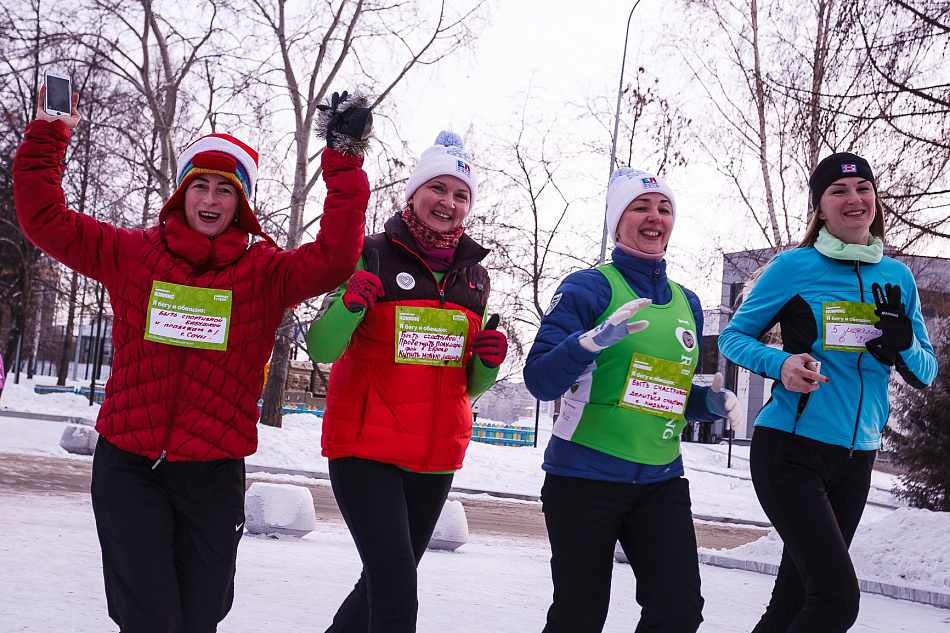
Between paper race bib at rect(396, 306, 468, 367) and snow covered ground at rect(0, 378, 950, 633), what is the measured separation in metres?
1.98

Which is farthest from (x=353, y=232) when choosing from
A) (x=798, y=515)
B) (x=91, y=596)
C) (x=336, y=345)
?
(x=91, y=596)

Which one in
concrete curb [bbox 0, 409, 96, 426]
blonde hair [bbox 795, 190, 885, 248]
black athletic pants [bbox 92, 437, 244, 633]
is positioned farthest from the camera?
concrete curb [bbox 0, 409, 96, 426]

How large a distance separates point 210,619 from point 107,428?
69 centimetres

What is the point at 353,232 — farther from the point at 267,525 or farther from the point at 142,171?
the point at 142,171

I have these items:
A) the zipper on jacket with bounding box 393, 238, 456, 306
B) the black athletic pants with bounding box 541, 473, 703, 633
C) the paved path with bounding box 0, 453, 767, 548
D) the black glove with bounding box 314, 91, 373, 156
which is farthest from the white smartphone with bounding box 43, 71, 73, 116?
the paved path with bounding box 0, 453, 767, 548

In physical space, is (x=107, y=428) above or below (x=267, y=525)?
above

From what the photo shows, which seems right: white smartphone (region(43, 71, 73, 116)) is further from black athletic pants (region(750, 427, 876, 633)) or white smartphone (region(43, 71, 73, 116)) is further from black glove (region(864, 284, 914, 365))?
black glove (region(864, 284, 914, 365))

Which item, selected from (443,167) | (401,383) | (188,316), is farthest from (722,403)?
(188,316)

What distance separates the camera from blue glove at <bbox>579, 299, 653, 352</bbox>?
10.1ft

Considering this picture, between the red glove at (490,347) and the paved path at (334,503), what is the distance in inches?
326

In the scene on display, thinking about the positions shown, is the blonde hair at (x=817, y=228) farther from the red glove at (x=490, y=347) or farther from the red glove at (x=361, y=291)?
the red glove at (x=361, y=291)

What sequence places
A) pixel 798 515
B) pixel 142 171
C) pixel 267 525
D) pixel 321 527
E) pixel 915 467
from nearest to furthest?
pixel 798 515
pixel 267 525
pixel 321 527
pixel 915 467
pixel 142 171

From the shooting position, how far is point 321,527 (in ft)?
34.3

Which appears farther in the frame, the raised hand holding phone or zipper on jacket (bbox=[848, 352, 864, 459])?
zipper on jacket (bbox=[848, 352, 864, 459])
